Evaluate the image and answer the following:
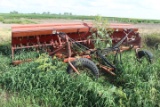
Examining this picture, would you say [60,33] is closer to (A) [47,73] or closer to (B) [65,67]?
(B) [65,67]

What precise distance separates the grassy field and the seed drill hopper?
0.50m

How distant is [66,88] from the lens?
584cm

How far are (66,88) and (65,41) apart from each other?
7.25 ft

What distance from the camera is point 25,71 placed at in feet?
21.2

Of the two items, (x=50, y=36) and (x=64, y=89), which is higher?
(x=50, y=36)

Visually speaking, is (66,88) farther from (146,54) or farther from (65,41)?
(146,54)

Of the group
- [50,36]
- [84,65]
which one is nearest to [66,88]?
[84,65]

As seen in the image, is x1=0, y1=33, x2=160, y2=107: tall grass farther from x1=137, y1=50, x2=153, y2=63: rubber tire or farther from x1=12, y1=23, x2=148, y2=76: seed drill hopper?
x1=137, y1=50, x2=153, y2=63: rubber tire

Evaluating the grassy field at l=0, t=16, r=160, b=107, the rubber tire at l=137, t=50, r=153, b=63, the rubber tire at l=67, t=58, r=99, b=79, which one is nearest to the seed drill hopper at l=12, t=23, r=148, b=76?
the rubber tire at l=67, t=58, r=99, b=79

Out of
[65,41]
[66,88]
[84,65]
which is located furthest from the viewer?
[65,41]

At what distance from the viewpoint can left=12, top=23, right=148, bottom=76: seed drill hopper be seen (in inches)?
287

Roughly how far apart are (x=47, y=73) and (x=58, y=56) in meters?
1.39

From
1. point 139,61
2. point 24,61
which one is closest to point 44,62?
point 24,61

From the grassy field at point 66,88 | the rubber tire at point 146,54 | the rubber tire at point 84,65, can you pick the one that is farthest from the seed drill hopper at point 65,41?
the grassy field at point 66,88
